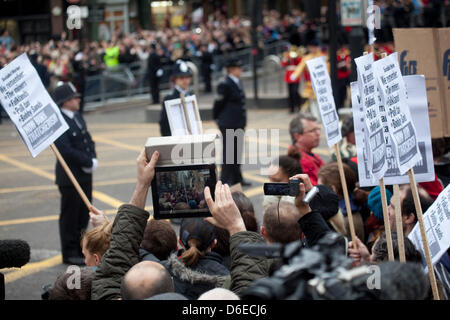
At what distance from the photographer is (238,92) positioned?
9797 millimetres

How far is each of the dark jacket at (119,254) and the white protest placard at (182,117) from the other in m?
1.63

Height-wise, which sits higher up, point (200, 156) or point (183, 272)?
point (200, 156)

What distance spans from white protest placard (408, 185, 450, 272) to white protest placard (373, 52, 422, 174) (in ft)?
0.85

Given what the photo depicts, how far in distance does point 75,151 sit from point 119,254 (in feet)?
12.1

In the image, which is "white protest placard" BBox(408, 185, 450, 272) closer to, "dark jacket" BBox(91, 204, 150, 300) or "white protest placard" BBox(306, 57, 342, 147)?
"white protest placard" BBox(306, 57, 342, 147)

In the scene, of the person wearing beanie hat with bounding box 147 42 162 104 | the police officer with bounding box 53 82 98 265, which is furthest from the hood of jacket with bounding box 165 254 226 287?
the person wearing beanie hat with bounding box 147 42 162 104

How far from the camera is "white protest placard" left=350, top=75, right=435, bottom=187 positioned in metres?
3.80

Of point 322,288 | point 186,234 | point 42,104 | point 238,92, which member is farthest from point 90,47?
point 322,288

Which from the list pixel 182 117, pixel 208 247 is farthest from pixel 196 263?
pixel 182 117

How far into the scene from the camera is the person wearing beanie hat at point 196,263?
10.8 ft

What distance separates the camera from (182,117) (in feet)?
17.3

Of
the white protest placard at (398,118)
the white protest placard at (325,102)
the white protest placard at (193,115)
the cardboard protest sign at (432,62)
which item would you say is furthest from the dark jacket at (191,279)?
the cardboard protest sign at (432,62)

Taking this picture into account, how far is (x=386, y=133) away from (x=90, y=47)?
68.5ft

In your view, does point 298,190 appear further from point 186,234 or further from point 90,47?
point 90,47
